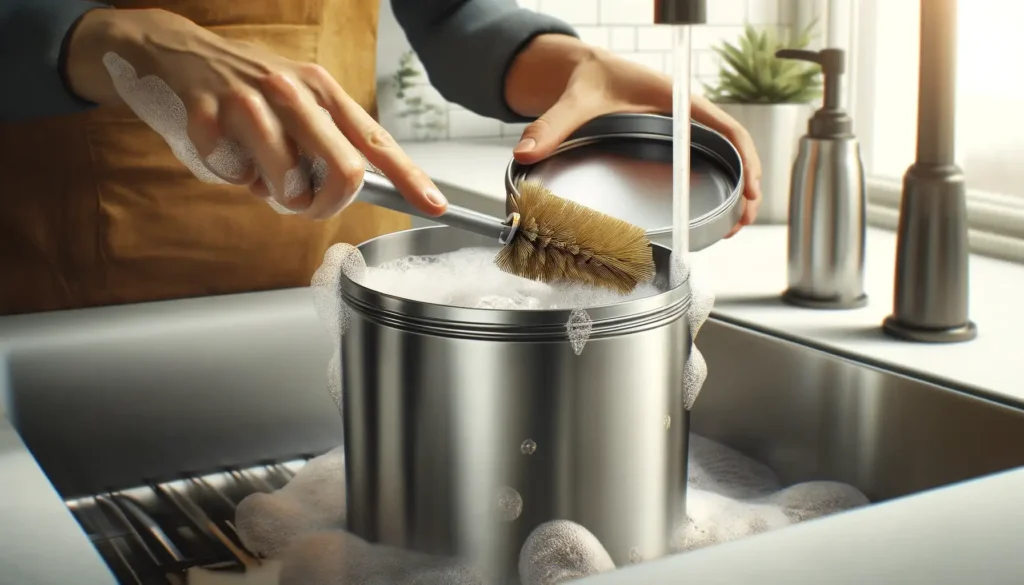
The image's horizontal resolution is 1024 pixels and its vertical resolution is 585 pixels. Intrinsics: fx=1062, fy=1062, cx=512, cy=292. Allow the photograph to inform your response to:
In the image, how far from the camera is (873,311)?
0.87 meters

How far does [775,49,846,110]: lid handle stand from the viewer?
87cm

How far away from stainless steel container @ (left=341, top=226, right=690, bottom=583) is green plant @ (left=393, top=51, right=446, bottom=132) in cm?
131

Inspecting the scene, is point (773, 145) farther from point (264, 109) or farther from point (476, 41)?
point (264, 109)

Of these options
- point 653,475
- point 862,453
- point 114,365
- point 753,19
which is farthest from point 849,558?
point 753,19

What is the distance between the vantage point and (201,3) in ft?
3.12

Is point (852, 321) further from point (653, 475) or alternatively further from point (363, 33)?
point (363, 33)

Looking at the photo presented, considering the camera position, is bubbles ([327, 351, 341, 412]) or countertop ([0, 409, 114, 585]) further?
bubbles ([327, 351, 341, 412])

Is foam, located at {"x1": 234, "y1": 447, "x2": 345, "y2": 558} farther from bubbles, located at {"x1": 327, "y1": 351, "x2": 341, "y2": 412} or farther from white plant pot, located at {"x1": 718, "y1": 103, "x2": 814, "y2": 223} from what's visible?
white plant pot, located at {"x1": 718, "y1": 103, "x2": 814, "y2": 223}

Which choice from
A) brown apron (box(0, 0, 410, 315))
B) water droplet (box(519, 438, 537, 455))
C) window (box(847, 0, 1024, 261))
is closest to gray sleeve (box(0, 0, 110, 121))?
brown apron (box(0, 0, 410, 315))

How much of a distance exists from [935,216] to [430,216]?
364mm

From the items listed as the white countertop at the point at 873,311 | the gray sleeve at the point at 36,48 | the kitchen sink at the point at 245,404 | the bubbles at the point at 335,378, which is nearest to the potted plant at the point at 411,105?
the white countertop at the point at 873,311

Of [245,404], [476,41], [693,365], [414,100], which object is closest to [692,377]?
[693,365]

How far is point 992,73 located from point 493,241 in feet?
2.93

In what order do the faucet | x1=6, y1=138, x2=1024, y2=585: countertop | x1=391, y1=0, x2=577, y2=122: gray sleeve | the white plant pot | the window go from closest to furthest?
1. x1=6, y1=138, x2=1024, y2=585: countertop
2. the faucet
3. x1=391, y1=0, x2=577, y2=122: gray sleeve
4. the window
5. the white plant pot
